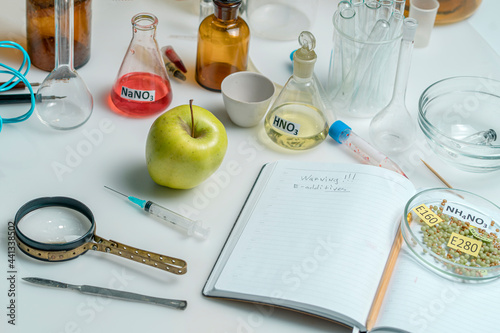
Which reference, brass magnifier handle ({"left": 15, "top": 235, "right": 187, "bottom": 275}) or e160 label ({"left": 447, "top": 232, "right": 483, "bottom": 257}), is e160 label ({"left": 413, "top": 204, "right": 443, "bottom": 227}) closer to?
e160 label ({"left": 447, "top": 232, "right": 483, "bottom": 257})

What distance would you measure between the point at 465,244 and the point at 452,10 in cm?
76

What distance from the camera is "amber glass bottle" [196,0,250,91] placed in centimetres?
123

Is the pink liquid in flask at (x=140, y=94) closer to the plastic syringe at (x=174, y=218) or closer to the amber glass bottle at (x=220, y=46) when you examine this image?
the amber glass bottle at (x=220, y=46)

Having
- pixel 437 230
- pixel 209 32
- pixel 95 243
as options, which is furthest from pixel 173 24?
pixel 437 230

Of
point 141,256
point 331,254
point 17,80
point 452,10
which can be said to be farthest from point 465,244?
point 17,80

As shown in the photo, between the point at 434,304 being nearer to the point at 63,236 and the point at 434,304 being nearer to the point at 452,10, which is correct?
the point at 63,236

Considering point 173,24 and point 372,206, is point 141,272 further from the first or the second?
point 173,24

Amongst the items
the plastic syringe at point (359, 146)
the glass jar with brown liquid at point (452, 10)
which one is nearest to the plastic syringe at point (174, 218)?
the plastic syringe at point (359, 146)

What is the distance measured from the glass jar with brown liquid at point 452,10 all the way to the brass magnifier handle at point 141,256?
91cm

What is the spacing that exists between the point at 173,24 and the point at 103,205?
1.90ft

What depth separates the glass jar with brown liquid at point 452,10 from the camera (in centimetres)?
151

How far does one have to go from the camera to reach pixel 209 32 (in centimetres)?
124

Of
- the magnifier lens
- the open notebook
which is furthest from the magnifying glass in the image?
the open notebook

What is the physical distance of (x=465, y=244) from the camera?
3.18 feet
